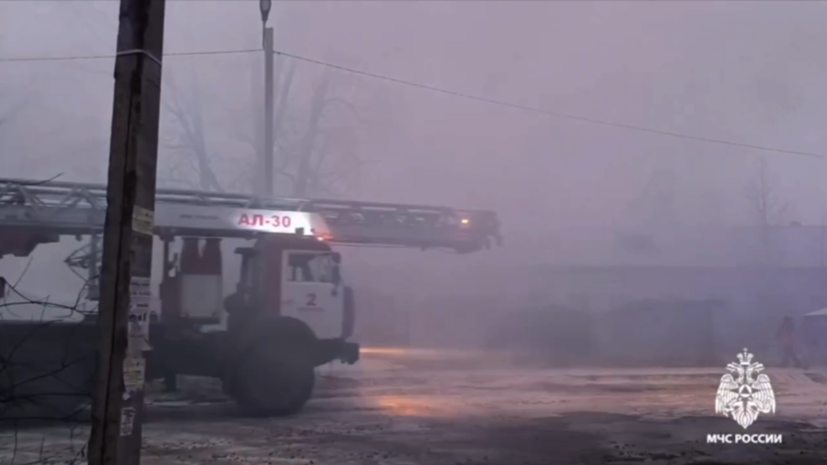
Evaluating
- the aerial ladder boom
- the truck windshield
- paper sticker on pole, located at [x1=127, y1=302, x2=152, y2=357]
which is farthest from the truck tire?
paper sticker on pole, located at [x1=127, y1=302, x2=152, y2=357]

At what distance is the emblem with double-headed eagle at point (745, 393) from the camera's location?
882 cm

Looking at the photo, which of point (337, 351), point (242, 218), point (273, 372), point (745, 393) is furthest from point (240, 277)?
point (745, 393)

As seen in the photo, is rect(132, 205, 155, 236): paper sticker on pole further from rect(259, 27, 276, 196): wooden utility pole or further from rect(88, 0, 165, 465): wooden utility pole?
rect(259, 27, 276, 196): wooden utility pole

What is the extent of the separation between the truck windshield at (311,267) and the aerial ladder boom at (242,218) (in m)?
0.29

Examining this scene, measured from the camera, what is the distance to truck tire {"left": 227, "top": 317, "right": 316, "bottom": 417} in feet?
30.4

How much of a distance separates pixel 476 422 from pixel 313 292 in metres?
2.54

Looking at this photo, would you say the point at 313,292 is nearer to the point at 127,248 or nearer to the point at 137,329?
the point at 137,329

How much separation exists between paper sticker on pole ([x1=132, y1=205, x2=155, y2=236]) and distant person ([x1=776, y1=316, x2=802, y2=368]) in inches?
328

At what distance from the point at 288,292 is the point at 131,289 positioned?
5856mm

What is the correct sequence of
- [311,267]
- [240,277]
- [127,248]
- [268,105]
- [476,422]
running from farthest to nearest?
[268,105] < [311,267] < [240,277] < [476,422] < [127,248]

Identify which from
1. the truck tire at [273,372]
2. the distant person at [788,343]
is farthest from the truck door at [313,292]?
the distant person at [788,343]

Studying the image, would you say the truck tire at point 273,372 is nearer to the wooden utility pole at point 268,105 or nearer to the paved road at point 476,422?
the paved road at point 476,422

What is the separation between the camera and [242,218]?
9500 mm

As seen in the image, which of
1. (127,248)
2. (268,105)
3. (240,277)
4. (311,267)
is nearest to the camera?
(127,248)
